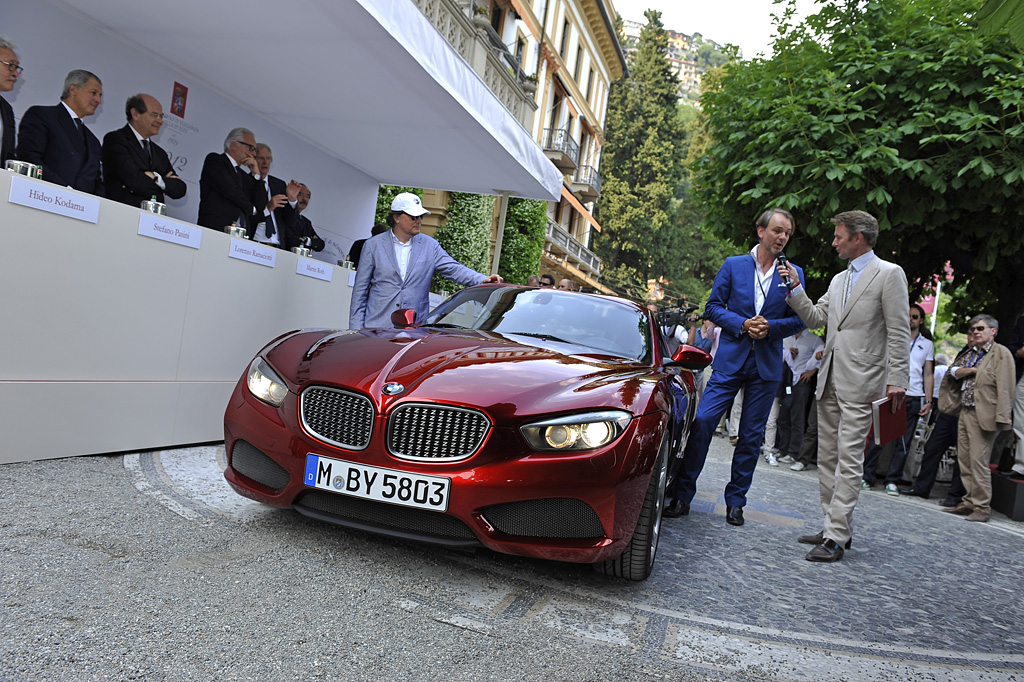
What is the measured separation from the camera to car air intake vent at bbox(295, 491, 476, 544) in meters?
2.96

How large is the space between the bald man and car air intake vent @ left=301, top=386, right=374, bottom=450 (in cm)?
422

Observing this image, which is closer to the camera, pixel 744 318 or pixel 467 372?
pixel 467 372

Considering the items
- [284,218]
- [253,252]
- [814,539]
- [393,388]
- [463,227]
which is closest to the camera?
[393,388]

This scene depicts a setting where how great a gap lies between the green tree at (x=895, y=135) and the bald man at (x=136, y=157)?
690cm

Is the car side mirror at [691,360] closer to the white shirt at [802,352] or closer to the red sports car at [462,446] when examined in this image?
the red sports car at [462,446]

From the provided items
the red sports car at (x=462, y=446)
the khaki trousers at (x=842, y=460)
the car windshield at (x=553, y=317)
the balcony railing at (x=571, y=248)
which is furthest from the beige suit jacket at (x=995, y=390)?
the balcony railing at (x=571, y=248)

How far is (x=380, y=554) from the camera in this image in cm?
326

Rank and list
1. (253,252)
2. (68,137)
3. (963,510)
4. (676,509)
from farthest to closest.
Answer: (963,510), (68,137), (253,252), (676,509)

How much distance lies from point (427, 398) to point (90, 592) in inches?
51.1

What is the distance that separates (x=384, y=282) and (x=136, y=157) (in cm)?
283

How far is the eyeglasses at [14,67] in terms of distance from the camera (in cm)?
569

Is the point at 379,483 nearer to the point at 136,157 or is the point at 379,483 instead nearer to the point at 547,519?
the point at 547,519

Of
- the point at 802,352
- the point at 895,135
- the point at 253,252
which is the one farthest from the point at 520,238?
the point at 253,252

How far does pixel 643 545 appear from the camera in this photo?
3285 millimetres
